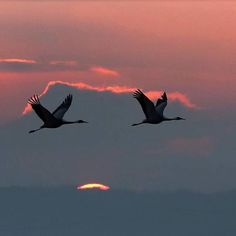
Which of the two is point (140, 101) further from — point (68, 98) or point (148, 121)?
point (68, 98)

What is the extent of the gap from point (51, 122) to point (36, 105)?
4.92 meters

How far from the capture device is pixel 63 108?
127562 millimetres

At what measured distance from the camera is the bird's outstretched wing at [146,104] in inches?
4555

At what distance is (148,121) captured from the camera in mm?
120438

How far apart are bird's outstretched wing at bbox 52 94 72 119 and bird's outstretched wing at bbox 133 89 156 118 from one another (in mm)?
9313

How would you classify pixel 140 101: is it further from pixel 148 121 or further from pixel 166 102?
pixel 166 102

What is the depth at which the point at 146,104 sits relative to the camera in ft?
388

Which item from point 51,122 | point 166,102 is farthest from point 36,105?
point 166,102

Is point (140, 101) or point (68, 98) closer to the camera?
point (140, 101)

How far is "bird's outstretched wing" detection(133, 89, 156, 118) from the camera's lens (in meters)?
116

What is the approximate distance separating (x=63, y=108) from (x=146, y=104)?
458 inches

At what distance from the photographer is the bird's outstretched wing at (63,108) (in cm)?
12615

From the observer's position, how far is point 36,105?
383 feet

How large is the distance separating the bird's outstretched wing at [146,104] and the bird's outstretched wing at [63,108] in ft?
30.6
